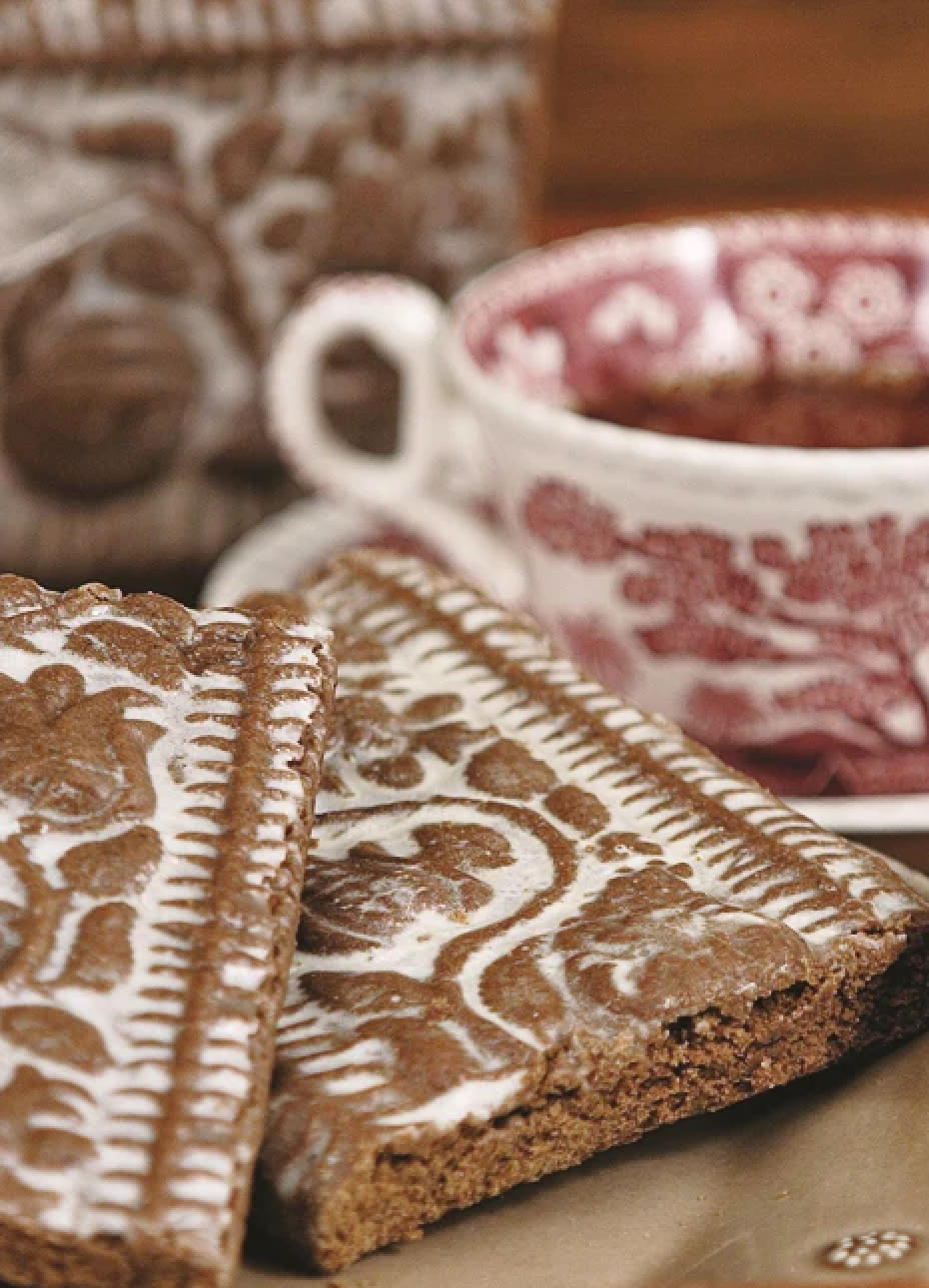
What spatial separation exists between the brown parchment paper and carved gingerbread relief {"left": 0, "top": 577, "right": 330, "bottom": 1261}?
0.32 ft

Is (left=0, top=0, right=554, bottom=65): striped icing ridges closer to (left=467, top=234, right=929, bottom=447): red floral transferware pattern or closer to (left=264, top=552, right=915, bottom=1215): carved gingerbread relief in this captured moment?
(left=467, top=234, right=929, bottom=447): red floral transferware pattern

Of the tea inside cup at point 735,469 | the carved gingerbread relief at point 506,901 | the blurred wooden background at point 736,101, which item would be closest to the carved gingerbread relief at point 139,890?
the carved gingerbread relief at point 506,901

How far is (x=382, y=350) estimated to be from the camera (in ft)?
5.10

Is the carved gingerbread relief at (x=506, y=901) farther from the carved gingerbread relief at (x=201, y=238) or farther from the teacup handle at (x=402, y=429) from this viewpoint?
the carved gingerbread relief at (x=201, y=238)

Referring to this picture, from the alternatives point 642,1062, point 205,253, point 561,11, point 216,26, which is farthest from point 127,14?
point 561,11

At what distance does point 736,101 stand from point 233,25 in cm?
169

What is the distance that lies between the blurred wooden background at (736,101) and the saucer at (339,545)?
1.42 m

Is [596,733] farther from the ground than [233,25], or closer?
closer

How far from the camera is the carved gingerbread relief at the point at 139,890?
70 cm

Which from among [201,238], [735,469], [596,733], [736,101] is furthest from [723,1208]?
[736,101]

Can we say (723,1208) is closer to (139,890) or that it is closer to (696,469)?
(139,890)

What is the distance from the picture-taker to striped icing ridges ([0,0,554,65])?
4.69 feet

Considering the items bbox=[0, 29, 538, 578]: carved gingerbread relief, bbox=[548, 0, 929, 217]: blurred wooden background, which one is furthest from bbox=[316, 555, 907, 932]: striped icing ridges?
bbox=[548, 0, 929, 217]: blurred wooden background

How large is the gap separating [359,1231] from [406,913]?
0.51 feet
